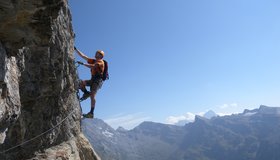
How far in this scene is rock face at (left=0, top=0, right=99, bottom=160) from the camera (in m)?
8.07

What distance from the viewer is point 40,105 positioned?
14328 mm

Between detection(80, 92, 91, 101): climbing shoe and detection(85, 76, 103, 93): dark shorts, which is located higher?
detection(85, 76, 103, 93): dark shorts

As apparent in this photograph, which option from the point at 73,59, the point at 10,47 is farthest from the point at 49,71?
the point at 10,47

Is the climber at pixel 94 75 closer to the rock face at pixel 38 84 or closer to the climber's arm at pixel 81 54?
the climber's arm at pixel 81 54

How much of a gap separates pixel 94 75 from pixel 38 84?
550cm

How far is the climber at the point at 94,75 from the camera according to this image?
749 inches

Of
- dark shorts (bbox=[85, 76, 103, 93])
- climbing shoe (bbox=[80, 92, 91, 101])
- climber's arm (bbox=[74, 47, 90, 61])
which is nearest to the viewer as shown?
climber's arm (bbox=[74, 47, 90, 61])

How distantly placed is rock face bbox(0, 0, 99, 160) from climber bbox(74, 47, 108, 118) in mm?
1625

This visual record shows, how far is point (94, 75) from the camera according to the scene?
19266mm

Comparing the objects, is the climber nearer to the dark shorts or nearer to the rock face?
the dark shorts

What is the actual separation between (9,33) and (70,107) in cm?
879

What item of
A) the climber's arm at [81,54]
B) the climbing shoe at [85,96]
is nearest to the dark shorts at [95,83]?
the climbing shoe at [85,96]

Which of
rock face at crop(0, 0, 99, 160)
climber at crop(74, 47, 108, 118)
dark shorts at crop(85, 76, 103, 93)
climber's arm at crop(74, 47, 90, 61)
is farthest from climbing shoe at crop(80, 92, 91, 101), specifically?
climber's arm at crop(74, 47, 90, 61)

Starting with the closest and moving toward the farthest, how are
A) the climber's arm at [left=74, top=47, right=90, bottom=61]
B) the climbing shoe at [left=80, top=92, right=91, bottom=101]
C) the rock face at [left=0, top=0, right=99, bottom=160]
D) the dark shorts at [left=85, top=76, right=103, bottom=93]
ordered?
the rock face at [left=0, top=0, right=99, bottom=160] → the climber's arm at [left=74, top=47, right=90, bottom=61] → the dark shorts at [left=85, top=76, right=103, bottom=93] → the climbing shoe at [left=80, top=92, right=91, bottom=101]
